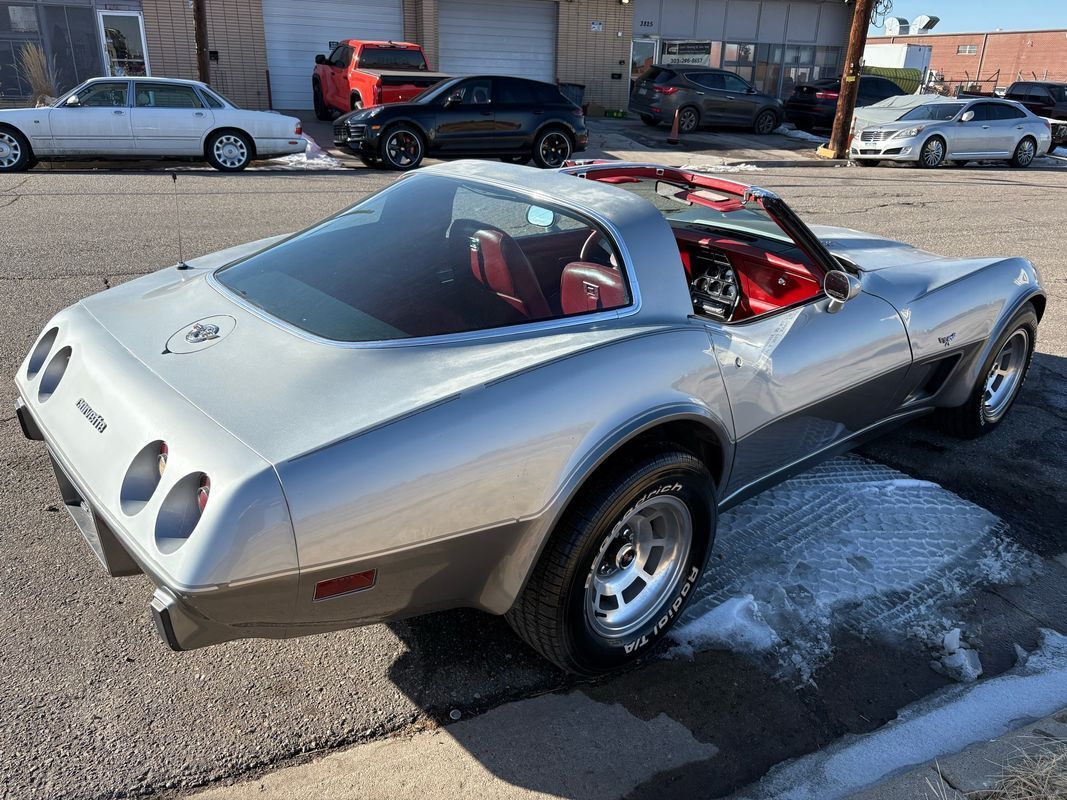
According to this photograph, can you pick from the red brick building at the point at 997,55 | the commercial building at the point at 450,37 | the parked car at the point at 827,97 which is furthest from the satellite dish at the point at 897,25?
the parked car at the point at 827,97

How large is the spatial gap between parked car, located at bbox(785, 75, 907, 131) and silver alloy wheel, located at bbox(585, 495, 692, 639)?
21.7 m

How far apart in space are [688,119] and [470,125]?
8819 mm

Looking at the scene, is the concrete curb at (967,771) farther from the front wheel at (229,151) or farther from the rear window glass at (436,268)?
the front wheel at (229,151)

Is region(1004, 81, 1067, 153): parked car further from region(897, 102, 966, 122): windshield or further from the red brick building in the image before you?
the red brick building

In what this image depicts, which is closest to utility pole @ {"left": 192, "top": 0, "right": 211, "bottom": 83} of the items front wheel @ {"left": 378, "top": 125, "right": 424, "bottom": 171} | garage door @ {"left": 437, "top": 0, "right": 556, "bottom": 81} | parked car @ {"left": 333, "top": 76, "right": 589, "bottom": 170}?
parked car @ {"left": 333, "top": 76, "right": 589, "bottom": 170}

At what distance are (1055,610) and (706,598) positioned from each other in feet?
4.41

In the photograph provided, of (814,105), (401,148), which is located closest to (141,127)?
(401,148)

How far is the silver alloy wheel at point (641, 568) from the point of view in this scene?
2740mm

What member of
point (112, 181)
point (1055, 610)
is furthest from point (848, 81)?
point (1055, 610)

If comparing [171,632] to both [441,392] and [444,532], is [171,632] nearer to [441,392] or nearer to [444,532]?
[444,532]

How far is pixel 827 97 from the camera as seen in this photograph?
22.0 m

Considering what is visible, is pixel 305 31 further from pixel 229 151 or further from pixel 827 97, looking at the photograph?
pixel 827 97

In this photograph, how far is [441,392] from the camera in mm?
2250

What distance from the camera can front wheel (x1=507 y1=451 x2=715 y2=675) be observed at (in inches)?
97.3
